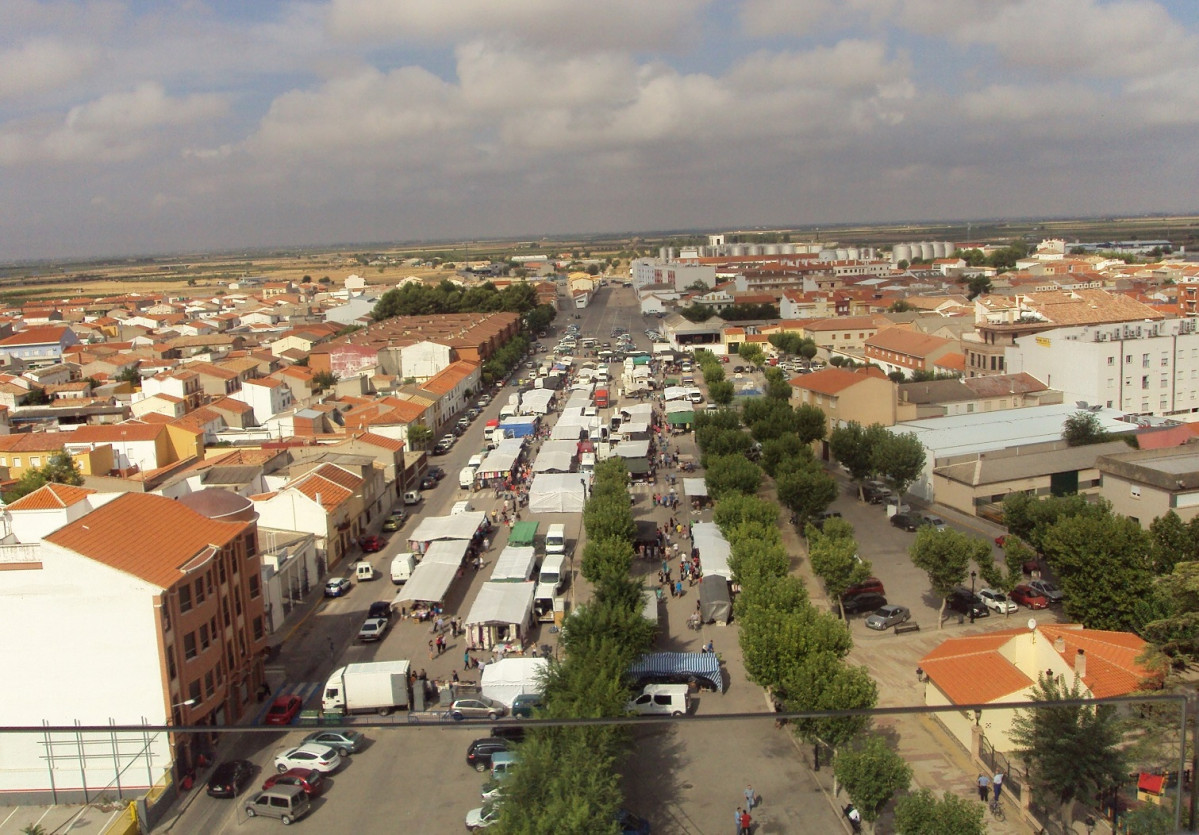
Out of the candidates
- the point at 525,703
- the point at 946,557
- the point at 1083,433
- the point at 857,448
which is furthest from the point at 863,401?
the point at 525,703

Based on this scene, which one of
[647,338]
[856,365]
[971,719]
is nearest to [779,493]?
[971,719]

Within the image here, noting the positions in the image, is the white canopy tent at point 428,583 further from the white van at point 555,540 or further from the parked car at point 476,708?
the parked car at point 476,708

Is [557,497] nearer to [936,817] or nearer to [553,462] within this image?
[553,462]

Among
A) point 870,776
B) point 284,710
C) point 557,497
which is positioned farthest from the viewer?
point 557,497

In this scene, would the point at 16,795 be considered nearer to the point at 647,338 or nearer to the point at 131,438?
the point at 131,438

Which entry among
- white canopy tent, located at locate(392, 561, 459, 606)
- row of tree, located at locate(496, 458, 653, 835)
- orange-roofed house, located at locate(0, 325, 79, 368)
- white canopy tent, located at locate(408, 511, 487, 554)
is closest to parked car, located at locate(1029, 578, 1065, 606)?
row of tree, located at locate(496, 458, 653, 835)

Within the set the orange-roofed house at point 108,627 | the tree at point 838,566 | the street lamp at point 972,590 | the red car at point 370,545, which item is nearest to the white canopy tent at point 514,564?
the red car at point 370,545
